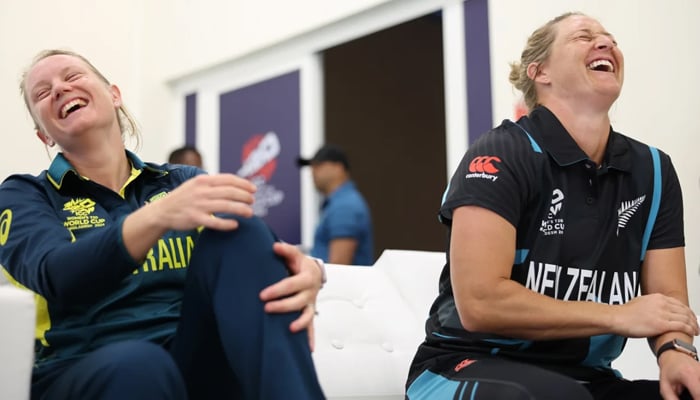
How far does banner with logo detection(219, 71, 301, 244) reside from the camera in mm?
5055

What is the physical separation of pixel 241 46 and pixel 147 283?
4.20 metres

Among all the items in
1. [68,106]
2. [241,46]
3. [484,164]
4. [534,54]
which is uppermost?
[241,46]

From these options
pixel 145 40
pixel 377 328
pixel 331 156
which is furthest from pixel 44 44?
pixel 377 328

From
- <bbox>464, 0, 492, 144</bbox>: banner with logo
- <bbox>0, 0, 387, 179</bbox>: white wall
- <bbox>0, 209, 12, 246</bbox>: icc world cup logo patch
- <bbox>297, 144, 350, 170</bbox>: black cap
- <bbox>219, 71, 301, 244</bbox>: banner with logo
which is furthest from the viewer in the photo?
<bbox>0, 0, 387, 179</bbox>: white wall

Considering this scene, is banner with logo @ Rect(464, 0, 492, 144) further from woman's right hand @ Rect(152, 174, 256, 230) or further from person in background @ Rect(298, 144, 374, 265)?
woman's right hand @ Rect(152, 174, 256, 230)

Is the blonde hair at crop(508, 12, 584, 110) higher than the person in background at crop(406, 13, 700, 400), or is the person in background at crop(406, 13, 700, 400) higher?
the blonde hair at crop(508, 12, 584, 110)

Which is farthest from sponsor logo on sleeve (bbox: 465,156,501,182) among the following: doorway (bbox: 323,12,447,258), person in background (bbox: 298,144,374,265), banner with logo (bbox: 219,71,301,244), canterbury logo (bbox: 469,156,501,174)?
doorway (bbox: 323,12,447,258)

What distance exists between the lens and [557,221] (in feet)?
4.77

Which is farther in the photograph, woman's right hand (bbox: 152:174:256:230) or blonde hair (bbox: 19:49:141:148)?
blonde hair (bbox: 19:49:141:148)

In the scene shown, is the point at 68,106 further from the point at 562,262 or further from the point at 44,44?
the point at 44,44

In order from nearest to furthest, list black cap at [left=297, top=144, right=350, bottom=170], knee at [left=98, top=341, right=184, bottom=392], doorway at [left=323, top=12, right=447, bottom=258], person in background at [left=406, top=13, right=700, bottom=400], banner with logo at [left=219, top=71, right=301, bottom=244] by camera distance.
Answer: knee at [left=98, top=341, right=184, bottom=392], person in background at [left=406, top=13, right=700, bottom=400], black cap at [left=297, top=144, right=350, bottom=170], banner with logo at [left=219, top=71, right=301, bottom=244], doorway at [left=323, top=12, right=447, bottom=258]

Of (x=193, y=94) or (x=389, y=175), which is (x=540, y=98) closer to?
(x=193, y=94)

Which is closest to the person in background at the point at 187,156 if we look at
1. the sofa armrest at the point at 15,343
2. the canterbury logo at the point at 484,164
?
the canterbury logo at the point at 484,164

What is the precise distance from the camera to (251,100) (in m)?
5.38
